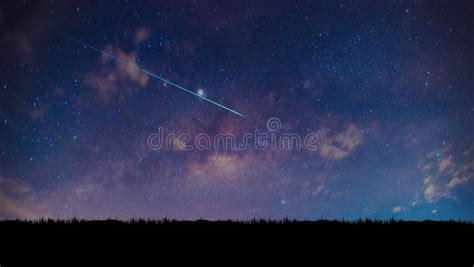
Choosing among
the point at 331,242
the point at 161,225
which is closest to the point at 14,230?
the point at 161,225

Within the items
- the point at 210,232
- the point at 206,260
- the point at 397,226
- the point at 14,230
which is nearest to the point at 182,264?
the point at 206,260

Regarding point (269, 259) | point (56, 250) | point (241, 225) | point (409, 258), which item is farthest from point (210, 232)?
point (409, 258)

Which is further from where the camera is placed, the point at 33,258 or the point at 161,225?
the point at 161,225

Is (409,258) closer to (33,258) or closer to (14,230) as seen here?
(33,258)

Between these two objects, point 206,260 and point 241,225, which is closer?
point 206,260

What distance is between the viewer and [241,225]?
21.7ft

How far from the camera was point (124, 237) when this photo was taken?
613cm

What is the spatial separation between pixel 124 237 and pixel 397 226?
15.0 ft

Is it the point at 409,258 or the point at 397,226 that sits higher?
the point at 397,226

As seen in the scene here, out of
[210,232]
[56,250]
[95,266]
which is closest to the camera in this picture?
[95,266]

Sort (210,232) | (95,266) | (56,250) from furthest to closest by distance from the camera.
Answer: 1. (210,232)
2. (56,250)
3. (95,266)

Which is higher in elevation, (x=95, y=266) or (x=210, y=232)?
(x=210, y=232)

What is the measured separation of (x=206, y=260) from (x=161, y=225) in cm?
138

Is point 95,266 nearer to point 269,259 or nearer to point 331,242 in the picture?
point 269,259
